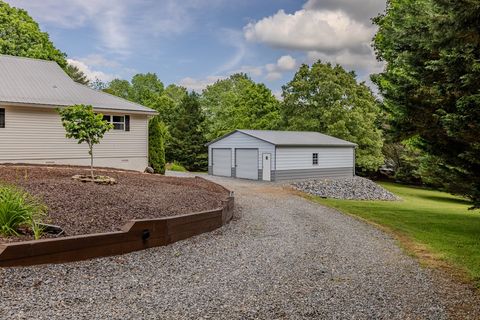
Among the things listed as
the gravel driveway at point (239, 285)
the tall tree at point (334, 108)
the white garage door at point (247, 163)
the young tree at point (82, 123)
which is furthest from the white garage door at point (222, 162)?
the gravel driveway at point (239, 285)

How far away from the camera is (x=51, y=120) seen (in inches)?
664

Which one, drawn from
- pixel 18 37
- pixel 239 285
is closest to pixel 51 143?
pixel 239 285

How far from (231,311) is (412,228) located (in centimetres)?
821

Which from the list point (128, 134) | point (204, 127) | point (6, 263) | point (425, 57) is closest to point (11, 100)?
point (128, 134)

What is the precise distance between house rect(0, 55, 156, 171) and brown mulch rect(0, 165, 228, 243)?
6.20 m

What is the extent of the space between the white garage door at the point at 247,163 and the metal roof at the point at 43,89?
7.62 m

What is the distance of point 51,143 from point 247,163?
1178cm

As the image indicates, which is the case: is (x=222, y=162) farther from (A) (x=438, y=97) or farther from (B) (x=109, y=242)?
(B) (x=109, y=242)

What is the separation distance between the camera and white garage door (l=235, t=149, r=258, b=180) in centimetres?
2405

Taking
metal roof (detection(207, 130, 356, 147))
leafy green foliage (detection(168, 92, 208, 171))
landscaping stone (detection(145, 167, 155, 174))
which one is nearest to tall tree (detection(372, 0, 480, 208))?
landscaping stone (detection(145, 167, 155, 174))

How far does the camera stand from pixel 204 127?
134ft

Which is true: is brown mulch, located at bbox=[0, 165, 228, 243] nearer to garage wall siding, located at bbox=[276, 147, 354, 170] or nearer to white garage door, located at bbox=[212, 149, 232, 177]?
garage wall siding, located at bbox=[276, 147, 354, 170]

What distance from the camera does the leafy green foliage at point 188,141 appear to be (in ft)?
121

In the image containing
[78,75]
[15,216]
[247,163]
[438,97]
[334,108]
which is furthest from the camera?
[78,75]
